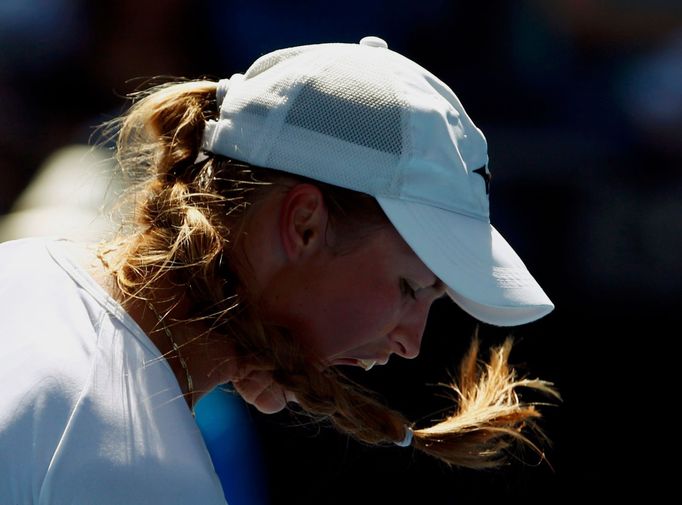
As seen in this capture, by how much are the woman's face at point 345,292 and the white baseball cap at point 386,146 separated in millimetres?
49

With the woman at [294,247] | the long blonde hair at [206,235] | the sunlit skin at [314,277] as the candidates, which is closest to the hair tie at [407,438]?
the long blonde hair at [206,235]

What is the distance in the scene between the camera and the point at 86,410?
2.88 ft

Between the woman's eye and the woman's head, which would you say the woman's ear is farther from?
the woman's eye

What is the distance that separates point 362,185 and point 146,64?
4.87 feet

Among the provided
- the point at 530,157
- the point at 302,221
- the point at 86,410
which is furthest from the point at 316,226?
the point at 530,157

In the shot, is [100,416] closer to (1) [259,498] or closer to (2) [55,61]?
(1) [259,498]

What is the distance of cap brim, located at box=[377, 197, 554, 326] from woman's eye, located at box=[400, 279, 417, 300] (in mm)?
53

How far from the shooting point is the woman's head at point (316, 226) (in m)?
1.08

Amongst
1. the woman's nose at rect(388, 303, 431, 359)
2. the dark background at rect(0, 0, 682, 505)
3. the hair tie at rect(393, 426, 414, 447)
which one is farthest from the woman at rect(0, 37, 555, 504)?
the dark background at rect(0, 0, 682, 505)

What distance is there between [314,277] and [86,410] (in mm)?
344

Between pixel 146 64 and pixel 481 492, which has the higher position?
pixel 146 64

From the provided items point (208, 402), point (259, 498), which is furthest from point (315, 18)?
point (259, 498)

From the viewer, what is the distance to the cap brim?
1.08 m

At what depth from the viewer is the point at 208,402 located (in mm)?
2053
